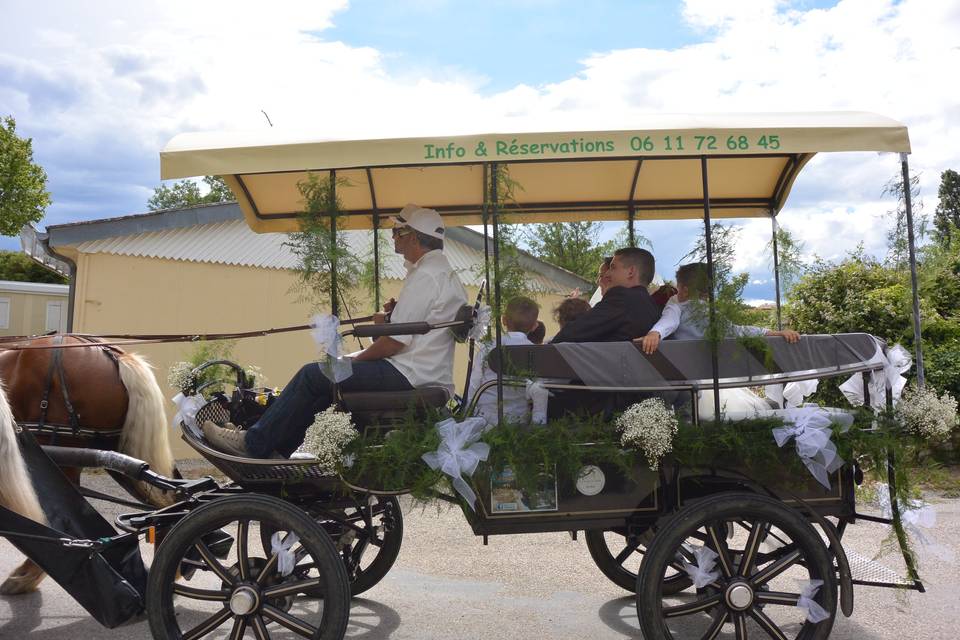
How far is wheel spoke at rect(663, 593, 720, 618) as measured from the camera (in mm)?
3334

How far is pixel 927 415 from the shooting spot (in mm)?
3467

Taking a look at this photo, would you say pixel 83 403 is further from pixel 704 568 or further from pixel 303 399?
pixel 704 568

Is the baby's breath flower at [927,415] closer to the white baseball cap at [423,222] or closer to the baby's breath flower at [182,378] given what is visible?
the white baseball cap at [423,222]

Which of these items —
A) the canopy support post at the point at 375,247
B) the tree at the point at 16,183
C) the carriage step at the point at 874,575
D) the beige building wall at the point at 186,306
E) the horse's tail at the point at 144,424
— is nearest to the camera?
the carriage step at the point at 874,575

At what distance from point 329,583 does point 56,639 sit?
179 centimetres

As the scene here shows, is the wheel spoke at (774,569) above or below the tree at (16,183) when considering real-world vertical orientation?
below

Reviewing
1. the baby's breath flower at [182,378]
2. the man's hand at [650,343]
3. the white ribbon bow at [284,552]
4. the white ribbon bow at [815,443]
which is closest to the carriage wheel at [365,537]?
the white ribbon bow at [284,552]

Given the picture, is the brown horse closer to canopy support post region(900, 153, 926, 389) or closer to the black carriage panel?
the black carriage panel

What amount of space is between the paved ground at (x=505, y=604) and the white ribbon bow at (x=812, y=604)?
761 mm

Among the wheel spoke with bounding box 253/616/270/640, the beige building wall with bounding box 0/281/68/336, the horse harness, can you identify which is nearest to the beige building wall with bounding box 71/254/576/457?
the horse harness

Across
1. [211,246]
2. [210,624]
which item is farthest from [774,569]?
[211,246]

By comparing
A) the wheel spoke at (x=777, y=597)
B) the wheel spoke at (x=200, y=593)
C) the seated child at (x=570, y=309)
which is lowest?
the wheel spoke at (x=777, y=597)

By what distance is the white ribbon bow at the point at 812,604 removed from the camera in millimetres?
3352

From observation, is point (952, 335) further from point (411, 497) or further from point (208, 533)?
point (208, 533)
